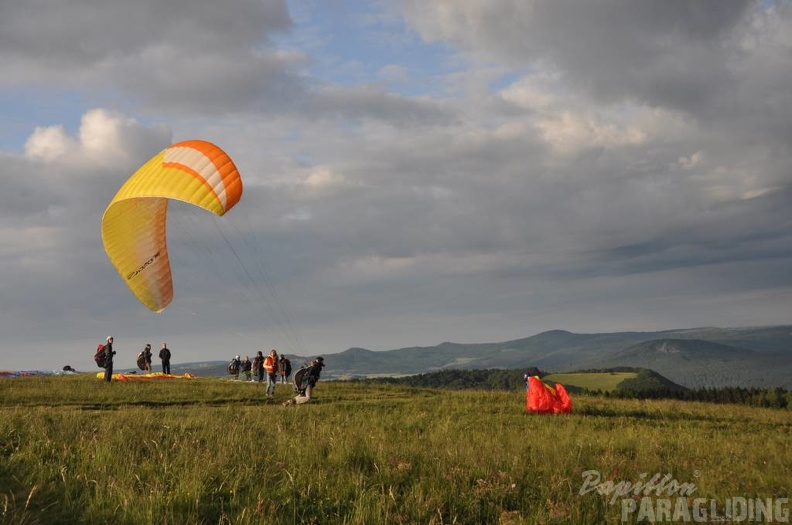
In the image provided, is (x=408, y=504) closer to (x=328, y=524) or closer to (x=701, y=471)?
(x=328, y=524)

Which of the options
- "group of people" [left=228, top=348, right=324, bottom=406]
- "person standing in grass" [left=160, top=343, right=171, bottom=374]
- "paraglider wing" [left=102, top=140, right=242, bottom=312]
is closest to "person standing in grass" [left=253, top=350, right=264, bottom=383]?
"group of people" [left=228, top=348, right=324, bottom=406]

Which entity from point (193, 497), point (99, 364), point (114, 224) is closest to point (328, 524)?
point (193, 497)

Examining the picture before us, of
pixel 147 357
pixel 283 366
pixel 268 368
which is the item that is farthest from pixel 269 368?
pixel 147 357

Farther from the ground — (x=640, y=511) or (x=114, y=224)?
(x=114, y=224)

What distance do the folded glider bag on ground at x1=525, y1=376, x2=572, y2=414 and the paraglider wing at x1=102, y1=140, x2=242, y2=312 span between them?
484 inches

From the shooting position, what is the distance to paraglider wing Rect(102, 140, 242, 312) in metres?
19.4

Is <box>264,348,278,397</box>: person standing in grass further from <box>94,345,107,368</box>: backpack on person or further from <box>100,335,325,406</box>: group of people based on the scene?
<box>94,345,107,368</box>: backpack on person

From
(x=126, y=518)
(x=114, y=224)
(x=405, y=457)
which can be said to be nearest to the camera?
(x=126, y=518)

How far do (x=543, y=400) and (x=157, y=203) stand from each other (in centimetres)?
1664

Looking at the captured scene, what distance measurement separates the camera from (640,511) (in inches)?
260

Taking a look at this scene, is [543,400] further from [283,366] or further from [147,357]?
[147,357]

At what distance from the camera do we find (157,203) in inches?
914

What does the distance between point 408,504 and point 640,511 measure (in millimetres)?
2650

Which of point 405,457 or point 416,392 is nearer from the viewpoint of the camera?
point 405,457
